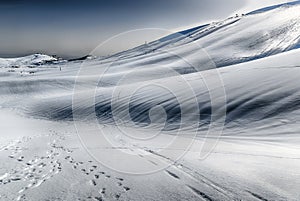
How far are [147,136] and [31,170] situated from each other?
22.9ft

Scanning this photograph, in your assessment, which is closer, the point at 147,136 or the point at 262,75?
the point at 147,136

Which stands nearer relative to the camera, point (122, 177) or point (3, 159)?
point (122, 177)

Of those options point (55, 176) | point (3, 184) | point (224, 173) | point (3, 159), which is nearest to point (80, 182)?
point (55, 176)

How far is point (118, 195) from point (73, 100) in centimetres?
2511

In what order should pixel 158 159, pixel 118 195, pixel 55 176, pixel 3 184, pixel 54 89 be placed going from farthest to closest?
pixel 54 89
pixel 158 159
pixel 55 176
pixel 3 184
pixel 118 195

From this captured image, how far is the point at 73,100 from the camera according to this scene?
2950 cm

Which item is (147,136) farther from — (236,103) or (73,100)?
(73,100)

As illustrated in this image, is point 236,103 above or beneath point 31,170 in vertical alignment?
above

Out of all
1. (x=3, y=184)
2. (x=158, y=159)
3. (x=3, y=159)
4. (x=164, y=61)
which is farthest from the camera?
(x=164, y=61)

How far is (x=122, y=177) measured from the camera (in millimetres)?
6887

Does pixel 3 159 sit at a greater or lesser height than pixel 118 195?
lesser

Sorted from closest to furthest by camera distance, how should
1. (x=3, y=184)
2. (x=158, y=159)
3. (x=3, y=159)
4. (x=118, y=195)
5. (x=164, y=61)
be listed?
(x=118, y=195)
(x=3, y=184)
(x=158, y=159)
(x=3, y=159)
(x=164, y=61)

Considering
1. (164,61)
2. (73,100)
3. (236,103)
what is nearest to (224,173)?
(236,103)

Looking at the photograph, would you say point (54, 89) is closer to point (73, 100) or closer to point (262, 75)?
point (73, 100)
